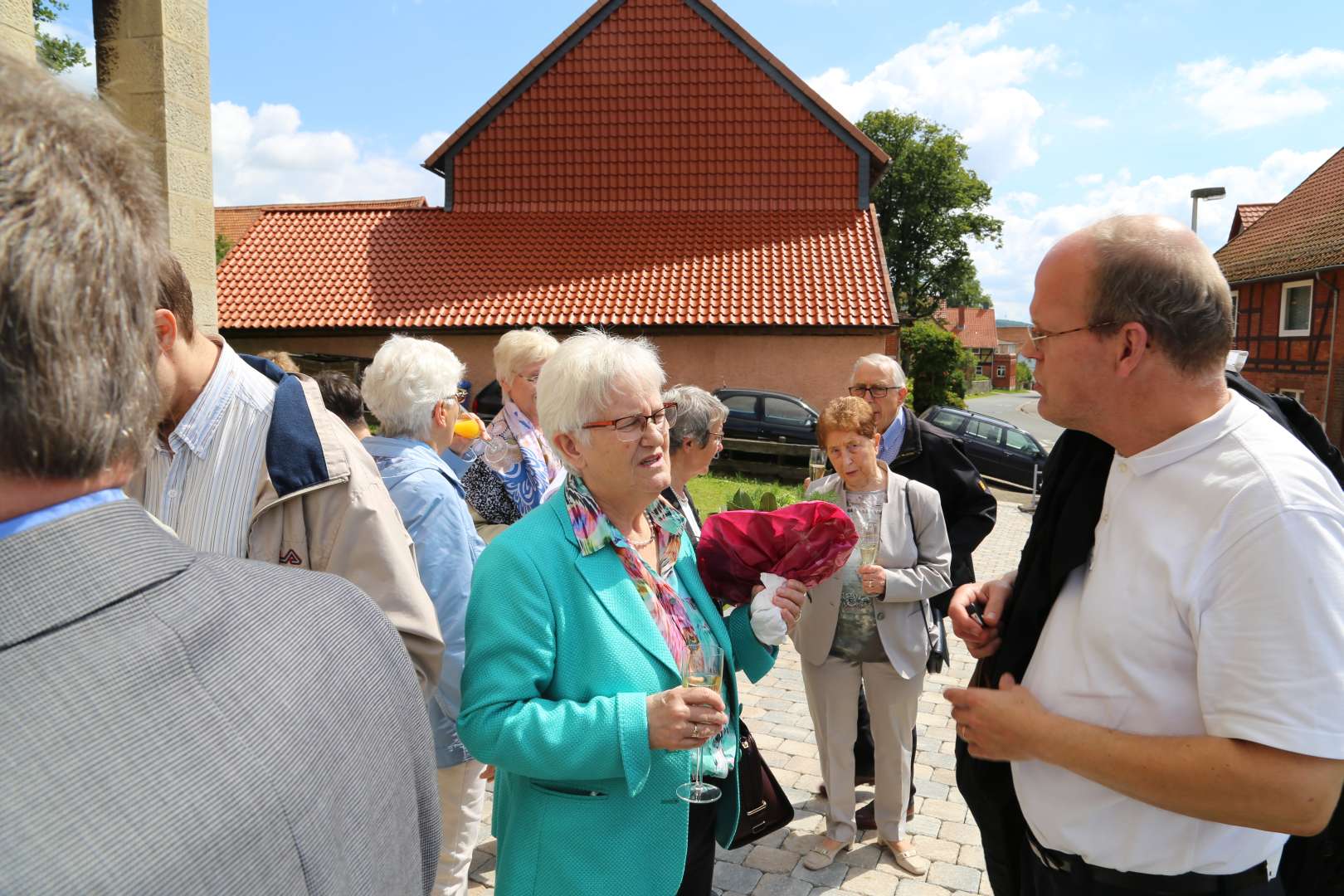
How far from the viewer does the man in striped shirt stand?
202 cm

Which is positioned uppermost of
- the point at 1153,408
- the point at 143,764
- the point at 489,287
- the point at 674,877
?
the point at 489,287

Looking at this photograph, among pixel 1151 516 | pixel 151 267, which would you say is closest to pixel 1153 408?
pixel 1151 516

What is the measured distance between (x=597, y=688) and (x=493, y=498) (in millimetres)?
2479

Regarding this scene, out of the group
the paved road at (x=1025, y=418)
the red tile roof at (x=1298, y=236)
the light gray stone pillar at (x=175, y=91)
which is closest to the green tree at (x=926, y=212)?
the paved road at (x=1025, y=418)

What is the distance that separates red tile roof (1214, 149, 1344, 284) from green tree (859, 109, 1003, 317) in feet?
50.1

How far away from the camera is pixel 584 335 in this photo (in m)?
2.46

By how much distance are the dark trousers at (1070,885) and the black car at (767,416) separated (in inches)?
569

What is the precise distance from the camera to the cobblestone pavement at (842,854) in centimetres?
374

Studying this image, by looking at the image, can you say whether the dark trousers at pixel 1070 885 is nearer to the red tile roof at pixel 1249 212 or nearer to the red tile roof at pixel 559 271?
the red tile roof at pixel 559 271

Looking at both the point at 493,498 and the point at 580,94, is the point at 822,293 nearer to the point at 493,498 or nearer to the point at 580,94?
the point at 580,94

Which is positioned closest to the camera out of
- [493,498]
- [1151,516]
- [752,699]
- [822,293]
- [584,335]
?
[1151,516]

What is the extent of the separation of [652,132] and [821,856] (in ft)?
68.0

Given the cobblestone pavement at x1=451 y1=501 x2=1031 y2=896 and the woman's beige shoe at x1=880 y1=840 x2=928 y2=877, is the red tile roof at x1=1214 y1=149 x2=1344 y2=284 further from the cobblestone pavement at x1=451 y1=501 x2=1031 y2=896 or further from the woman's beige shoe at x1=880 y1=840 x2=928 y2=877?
the woman's beige shoe at x1=880 y1=840 x2=928 y2=877

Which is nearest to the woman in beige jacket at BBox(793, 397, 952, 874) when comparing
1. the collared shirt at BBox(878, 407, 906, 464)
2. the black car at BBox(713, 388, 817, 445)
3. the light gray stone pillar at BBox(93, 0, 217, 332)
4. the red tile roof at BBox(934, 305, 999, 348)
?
the collared shirt at BBox(878, 407, 906, 464)
